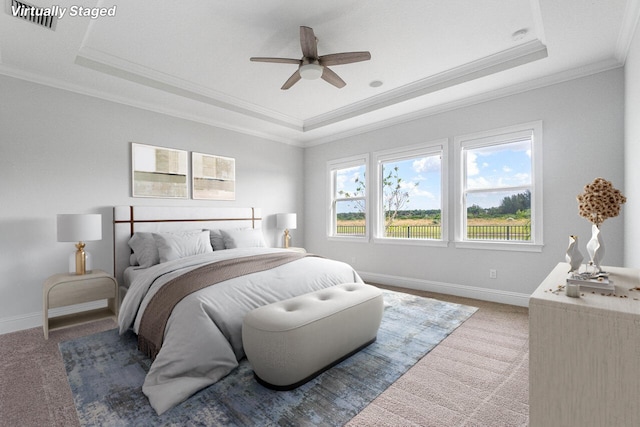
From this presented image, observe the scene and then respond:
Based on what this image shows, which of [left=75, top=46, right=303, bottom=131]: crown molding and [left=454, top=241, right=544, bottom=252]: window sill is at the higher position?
[left=75, top=46, right=303, bottom=131]: crown molding

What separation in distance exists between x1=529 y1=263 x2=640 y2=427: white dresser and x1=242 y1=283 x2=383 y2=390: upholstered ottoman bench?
1186mm

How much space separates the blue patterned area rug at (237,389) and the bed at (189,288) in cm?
10

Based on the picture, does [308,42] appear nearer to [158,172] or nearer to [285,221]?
[158,172]

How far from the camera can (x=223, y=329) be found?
213 cm

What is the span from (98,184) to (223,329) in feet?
8.70

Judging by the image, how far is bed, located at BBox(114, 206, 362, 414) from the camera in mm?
1927

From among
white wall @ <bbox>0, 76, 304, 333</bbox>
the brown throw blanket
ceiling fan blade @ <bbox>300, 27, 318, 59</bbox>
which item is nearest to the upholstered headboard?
white wall @ <bbox>0, 76, 304, 333</bbox>

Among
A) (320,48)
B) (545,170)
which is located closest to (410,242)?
(545,170)

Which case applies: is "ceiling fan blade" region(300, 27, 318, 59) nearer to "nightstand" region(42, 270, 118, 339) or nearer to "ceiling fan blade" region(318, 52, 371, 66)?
"ceiling fan blade" region(318, 52, 371, 66)

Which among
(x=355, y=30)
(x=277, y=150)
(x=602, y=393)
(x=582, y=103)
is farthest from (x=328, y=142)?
(x=602, y=393)

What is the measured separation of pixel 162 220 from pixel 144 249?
59 cm

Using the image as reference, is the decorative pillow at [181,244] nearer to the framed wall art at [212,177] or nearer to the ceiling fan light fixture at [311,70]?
the framed wall art at [212,177]

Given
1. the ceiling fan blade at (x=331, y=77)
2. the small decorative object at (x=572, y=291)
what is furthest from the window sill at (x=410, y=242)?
the small decorative object at (x=572, y=291)

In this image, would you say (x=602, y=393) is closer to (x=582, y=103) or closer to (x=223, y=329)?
(x=223, y=329)
